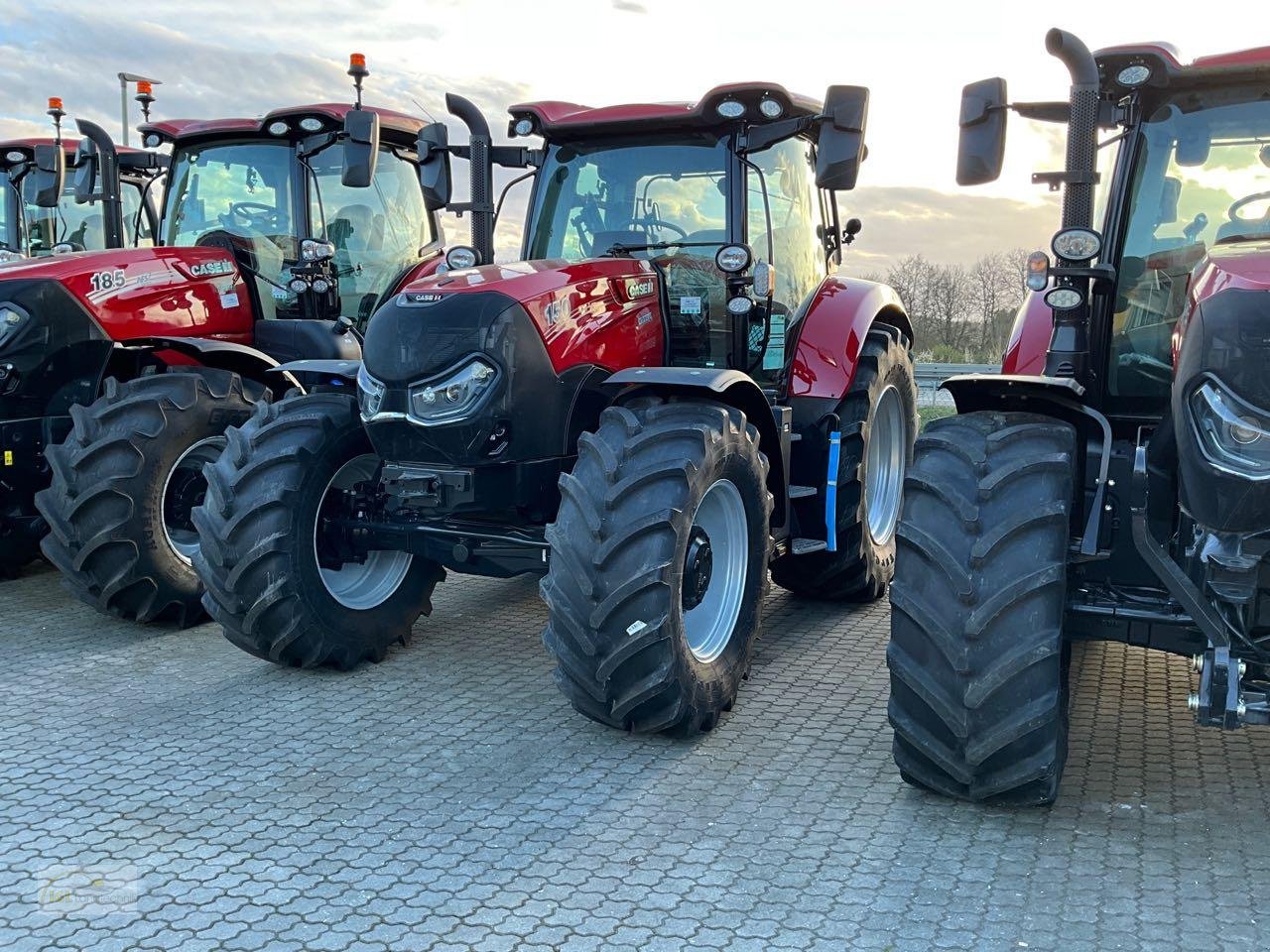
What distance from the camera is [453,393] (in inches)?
186

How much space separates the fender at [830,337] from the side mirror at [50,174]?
5.07m

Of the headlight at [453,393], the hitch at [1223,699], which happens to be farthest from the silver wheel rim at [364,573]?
the hitch at [1223,699]

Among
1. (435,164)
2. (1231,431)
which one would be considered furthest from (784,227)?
(1231,431)

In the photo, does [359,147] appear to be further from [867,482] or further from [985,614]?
[985,614]

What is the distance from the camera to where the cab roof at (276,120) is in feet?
23.9

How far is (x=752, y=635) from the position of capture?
16.5 feet

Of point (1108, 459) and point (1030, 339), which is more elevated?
point (1030, 339)

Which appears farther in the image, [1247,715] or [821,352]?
[821,352]

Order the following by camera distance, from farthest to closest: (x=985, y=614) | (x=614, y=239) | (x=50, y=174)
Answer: (x=50, y=174) → (x=614, y=239) → (x=985, y=614)

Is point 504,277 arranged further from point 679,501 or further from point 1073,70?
point 1073,70

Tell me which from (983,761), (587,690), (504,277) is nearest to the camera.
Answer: (983,761)

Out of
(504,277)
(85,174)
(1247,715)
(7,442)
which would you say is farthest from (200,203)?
(1247,715)

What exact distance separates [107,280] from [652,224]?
A: 3161 mm

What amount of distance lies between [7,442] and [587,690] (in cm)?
394
